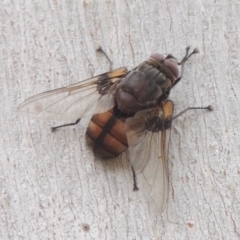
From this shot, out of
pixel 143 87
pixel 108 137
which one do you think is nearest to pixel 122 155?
pixel 108 137

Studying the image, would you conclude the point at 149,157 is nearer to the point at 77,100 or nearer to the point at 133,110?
the point at 133,110

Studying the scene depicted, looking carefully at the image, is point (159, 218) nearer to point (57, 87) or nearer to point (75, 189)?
point (75, 189)

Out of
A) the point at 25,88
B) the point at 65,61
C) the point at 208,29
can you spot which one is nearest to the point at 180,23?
the point at 208,29

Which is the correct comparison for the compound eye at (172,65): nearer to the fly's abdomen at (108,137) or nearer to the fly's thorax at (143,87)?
the fly's thorax at (143,87)

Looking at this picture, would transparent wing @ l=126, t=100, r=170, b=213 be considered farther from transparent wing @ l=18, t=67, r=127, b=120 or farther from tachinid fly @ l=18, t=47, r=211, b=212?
transparent wing @ l=18, t=67, r=127, b=120

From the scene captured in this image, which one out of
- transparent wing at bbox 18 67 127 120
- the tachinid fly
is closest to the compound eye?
the tachinid fly

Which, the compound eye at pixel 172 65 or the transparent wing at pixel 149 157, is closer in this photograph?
the transparent wing at pixel 149 157

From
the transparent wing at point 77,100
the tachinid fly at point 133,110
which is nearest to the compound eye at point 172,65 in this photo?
the tachinid fly at point 133,110
